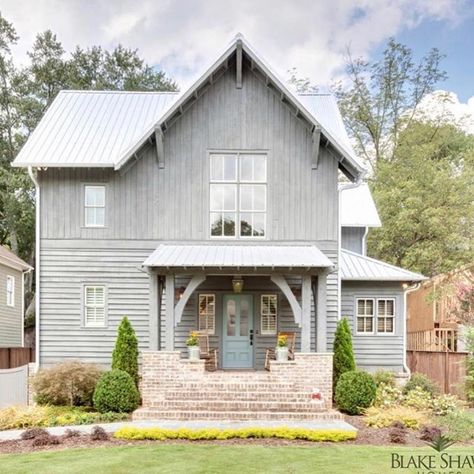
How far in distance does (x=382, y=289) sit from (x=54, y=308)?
375 inches

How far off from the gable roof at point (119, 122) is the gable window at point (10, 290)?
9.50m

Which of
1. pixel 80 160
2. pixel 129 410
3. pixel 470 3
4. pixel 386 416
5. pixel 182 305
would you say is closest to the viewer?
pixel 386 416

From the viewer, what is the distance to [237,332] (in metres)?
16.2

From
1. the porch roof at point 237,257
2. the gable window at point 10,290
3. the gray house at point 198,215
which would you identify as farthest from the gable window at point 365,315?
the gable window at point 10,290

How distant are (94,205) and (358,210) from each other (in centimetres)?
1081

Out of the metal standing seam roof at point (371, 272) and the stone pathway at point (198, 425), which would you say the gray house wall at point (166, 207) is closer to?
the metal standing seam roof at point (371, 272)

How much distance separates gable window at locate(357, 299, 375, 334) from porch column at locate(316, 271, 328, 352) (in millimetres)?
3158

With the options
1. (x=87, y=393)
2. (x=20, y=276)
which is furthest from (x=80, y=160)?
(x=20, y=276)

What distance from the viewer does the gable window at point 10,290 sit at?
24.5 metres

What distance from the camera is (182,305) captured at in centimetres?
1404

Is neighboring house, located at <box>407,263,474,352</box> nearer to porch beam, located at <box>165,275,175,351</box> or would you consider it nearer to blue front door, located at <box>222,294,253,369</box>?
blue front door, located at <box>222,294,253,369</box>

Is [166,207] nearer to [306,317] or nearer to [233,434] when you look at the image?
[306,317]

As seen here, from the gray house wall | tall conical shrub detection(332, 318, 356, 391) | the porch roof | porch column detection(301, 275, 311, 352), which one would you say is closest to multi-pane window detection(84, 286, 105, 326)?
the gray house wall

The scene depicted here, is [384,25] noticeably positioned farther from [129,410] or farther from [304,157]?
[129,410]
